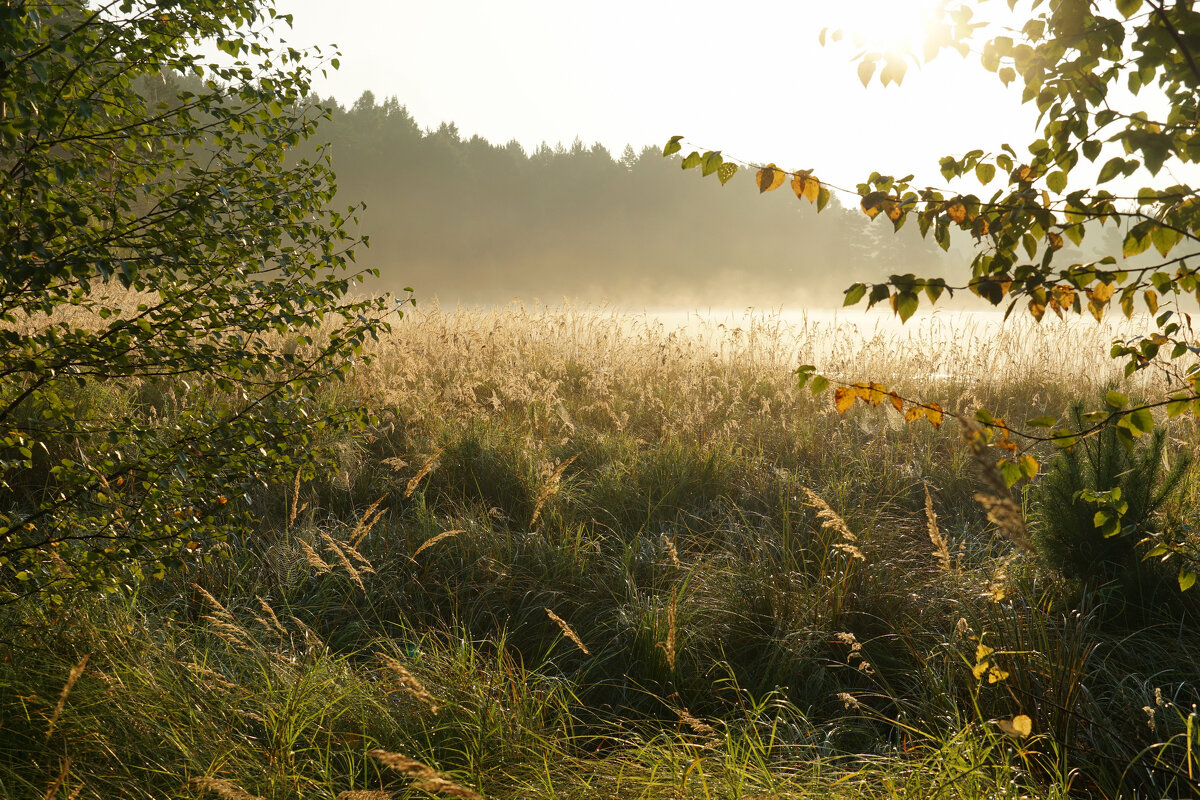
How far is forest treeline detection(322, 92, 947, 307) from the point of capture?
157ft

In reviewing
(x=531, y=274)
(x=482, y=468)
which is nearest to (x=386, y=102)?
(x=531, y=274)

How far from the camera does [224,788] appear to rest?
130 cm

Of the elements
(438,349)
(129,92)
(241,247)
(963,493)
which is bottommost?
(963,493)

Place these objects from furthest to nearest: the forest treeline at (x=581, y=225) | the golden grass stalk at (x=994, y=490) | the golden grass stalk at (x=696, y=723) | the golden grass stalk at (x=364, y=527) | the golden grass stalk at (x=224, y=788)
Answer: the forest treeline at (x=581, y=225), the golden grass stalk at (x=364, y=527), the golden grass stalk at (x=696, y=723), the golden grass stalk at (x=224, y=788), the golden grass stalk at (x=994, y=490)

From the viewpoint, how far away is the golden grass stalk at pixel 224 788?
1295mm

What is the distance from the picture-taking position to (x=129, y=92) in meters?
2.21

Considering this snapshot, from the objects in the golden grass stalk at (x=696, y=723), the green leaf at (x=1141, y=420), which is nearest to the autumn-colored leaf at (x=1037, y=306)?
the green leaf at (x=1141, y=420)

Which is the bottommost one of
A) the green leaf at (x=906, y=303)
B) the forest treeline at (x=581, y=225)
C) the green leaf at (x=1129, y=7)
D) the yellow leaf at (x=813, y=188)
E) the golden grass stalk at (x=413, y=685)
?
the golden grass stalk at (x=413, y=685)

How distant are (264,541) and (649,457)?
2231 mm

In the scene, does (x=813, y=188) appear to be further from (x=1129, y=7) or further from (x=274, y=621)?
(x=274, y=621)

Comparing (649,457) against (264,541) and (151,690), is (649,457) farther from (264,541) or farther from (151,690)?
(151,690)

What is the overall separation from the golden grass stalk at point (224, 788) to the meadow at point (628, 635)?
0.05 ft

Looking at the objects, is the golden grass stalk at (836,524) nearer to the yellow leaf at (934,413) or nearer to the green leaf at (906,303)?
the yellow leaf at (934,413)

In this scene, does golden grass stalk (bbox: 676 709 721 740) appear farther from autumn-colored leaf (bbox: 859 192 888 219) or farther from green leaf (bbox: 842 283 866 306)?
autumn-colored leaf (bbox: 859 192 888 219)
